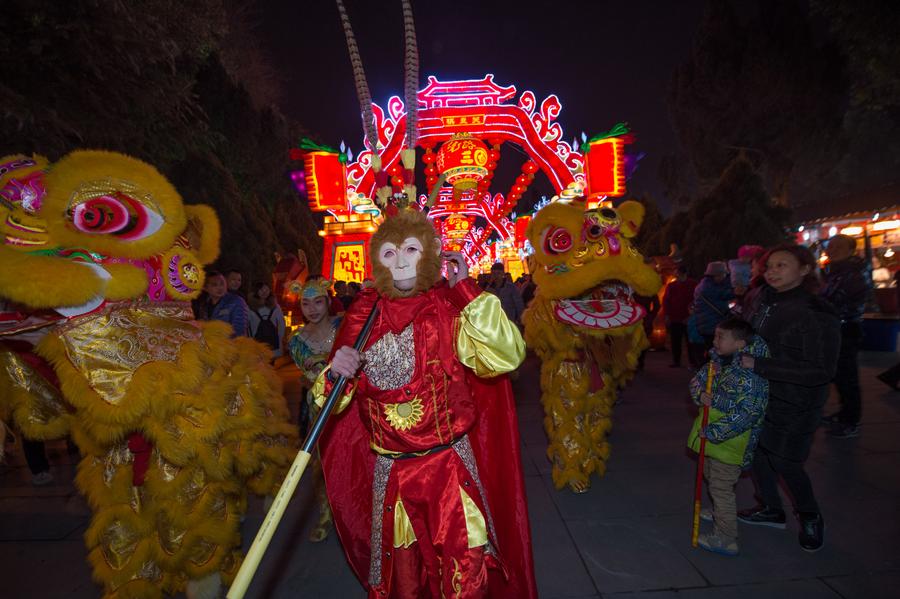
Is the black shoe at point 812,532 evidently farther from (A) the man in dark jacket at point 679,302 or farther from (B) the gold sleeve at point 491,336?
(A) the man in dark jacket at point 679,302

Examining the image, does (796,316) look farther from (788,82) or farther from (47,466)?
(788,82)

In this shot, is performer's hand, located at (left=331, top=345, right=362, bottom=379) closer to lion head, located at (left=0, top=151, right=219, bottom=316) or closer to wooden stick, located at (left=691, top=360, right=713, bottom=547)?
lion head, located at (left=0, top=151, right=219, bottom=316)

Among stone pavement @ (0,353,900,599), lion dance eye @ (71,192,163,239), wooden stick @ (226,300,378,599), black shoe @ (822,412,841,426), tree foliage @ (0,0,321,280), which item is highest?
tree foliage @ (0,0,321,280)

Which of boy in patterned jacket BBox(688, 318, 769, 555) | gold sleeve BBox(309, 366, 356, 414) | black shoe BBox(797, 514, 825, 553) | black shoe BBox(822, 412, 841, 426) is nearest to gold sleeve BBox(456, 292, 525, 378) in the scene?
gold sleeve BBox(309, 366, 356, 414)

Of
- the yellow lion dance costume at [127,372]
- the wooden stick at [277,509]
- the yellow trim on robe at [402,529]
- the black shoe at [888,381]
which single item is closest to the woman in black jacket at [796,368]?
the yellow trim on robe at [402,529]

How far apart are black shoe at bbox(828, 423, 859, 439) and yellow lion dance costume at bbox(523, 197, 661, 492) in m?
2.35

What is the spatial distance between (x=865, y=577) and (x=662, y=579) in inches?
42.5

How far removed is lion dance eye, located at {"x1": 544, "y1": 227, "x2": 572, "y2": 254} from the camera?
12.2 ft

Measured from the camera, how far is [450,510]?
2.09 metres

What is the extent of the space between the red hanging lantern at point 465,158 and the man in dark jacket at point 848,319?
892cm

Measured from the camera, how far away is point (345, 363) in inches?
78.4

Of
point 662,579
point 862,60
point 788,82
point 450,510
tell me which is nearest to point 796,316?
point 662,579

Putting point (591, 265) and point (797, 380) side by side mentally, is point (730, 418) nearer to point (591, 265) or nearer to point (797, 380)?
point (797, 380)

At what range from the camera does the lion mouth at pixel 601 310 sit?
3553 millimetres
